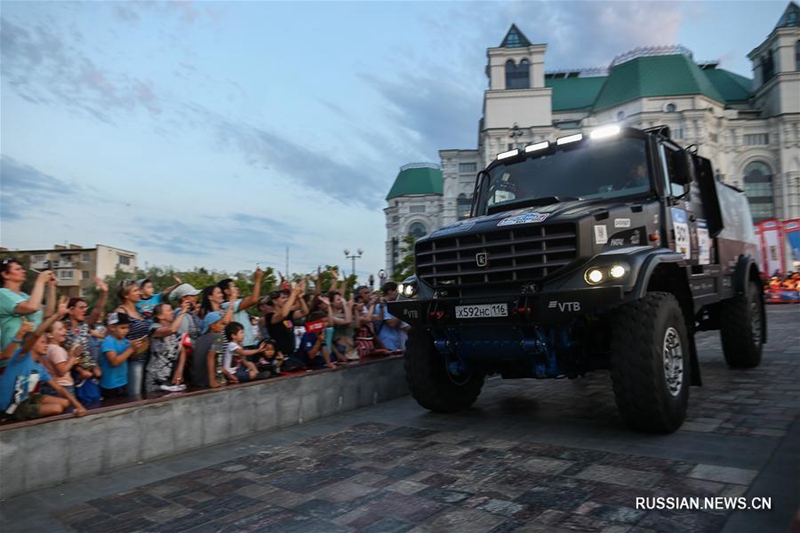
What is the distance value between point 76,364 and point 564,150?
5798 millimetres

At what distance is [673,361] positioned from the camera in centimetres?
500

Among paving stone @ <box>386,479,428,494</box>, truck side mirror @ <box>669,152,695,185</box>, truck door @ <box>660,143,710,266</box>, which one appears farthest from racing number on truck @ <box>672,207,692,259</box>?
paving stone @ <box>386,479,428,494</box>

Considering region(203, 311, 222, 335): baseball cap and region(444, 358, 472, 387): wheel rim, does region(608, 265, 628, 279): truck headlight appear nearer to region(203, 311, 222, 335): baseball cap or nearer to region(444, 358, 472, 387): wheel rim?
region(444, 358, 472, 387): wheel rim

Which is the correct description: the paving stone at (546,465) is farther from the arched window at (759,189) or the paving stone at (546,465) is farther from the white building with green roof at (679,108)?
the arched window at (759,189)

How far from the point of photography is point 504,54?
2692 inches

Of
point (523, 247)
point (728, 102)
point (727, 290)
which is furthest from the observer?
point (728, 102)

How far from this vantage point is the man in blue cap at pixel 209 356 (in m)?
6.01

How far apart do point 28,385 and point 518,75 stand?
234 feet

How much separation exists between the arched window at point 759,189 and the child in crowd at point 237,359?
2864 inches

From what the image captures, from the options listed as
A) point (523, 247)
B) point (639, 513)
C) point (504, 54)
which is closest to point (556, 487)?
point (639, 513)

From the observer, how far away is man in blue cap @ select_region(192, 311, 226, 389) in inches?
237

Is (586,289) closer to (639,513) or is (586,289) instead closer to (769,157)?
(639,513)

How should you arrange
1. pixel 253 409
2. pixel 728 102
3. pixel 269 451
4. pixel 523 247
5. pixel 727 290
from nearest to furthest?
pixel 523 247, pixel 269 451, pixel 253 409, pixel 727 290, pixel 728 102

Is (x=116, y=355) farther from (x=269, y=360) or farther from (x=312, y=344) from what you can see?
(x=312, y=344)
